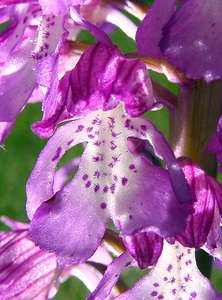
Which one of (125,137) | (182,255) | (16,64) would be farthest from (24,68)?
(182,255)

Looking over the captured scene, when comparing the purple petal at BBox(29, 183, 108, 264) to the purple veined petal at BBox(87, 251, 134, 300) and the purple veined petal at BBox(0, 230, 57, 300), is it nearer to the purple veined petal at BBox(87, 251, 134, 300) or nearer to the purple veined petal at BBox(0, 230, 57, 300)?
the purple veined petal at BBox(87, 251, 134, 300)

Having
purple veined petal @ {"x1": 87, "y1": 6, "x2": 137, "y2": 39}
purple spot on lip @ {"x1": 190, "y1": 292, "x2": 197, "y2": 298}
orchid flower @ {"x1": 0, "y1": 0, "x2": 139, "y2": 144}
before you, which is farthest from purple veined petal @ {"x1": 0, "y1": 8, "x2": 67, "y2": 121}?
purple spot on lip @ {"x1": 190, "y1": 292, "x2": 197, "y2": 298}

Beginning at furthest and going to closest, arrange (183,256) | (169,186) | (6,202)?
(6,202)
(183,256)
(169,186)

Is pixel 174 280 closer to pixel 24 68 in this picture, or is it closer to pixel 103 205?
pixel 103 205

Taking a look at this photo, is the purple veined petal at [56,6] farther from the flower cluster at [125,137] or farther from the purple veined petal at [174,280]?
the purple veined petal at [174,280]

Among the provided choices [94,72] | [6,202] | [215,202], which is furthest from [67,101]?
[6,202]

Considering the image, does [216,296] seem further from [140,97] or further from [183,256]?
[140,97]
